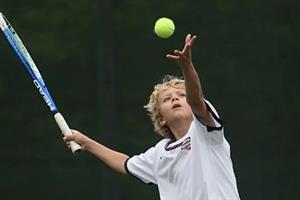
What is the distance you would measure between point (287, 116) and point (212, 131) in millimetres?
2314

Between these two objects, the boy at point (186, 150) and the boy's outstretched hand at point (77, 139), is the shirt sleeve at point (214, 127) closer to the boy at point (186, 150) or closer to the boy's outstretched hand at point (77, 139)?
the boy at point (186, 150)

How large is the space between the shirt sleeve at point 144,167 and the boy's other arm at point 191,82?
2.23 ft

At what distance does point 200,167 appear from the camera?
13.9 feet

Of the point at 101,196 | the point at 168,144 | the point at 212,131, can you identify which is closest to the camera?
the point at 212,131

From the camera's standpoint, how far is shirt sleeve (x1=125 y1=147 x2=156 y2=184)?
4703 millimetres

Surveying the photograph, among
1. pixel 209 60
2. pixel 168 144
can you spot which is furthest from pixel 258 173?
pixel 168 144

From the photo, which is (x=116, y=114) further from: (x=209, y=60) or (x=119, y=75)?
(x=209, y=60)

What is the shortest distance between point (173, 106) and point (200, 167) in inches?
15.9

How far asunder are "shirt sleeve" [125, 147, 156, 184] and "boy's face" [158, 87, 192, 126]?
0.64 feet

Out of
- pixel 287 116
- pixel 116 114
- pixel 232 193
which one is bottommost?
pixel 232 193

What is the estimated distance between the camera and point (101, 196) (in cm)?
620

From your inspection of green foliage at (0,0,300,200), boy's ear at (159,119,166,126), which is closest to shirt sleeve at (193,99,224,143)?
boy's ear at (159,119,166,126)

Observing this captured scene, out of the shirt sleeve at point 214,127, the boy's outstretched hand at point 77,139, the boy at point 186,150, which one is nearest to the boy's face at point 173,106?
the boy at point 186,150

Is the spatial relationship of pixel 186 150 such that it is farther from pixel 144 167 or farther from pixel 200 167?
pixel 144 167
